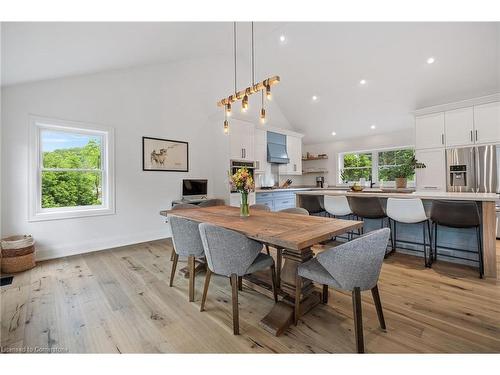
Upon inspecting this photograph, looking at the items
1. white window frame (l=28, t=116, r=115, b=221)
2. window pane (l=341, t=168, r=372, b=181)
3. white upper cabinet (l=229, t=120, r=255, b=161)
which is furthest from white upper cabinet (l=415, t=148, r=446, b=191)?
white window frame (l=28, t=116, r=115, b=221)

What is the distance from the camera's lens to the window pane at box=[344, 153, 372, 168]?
6192mm

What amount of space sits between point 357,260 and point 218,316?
121cm

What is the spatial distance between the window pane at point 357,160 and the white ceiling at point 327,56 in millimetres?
688

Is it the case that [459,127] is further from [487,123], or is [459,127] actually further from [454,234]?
[454,234]

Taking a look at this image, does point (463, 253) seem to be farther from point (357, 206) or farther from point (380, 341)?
point (380, 341)

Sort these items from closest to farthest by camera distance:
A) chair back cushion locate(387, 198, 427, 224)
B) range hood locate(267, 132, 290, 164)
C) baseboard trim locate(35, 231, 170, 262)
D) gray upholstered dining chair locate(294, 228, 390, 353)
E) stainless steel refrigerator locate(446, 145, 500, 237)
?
gray upholstered dining chair locate(294, 228, 390, 353), chair back cushion locate(387, 198, 427, 224), baseboard trim locate(35, 231, 170, 262), stainless steel refrigerator locate(446, 145, 500, 237), range hood locate(267, 132, 290, 164)

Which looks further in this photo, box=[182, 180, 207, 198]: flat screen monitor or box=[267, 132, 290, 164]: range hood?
box=[267, 132, 290, 164]: range hood

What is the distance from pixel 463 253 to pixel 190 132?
16.0 ft

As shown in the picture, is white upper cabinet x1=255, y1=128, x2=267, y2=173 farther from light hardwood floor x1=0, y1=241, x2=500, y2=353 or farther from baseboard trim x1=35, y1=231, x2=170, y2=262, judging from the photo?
light hardwood floor x1=0, y1=241, x2=500, y2=353

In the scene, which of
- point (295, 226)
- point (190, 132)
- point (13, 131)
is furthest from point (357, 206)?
point (13, 131)

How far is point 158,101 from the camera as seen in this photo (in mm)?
4422

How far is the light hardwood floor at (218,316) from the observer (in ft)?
5.05

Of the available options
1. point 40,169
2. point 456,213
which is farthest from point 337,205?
point 40,169

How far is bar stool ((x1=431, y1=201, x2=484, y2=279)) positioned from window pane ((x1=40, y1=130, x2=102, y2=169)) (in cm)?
498
